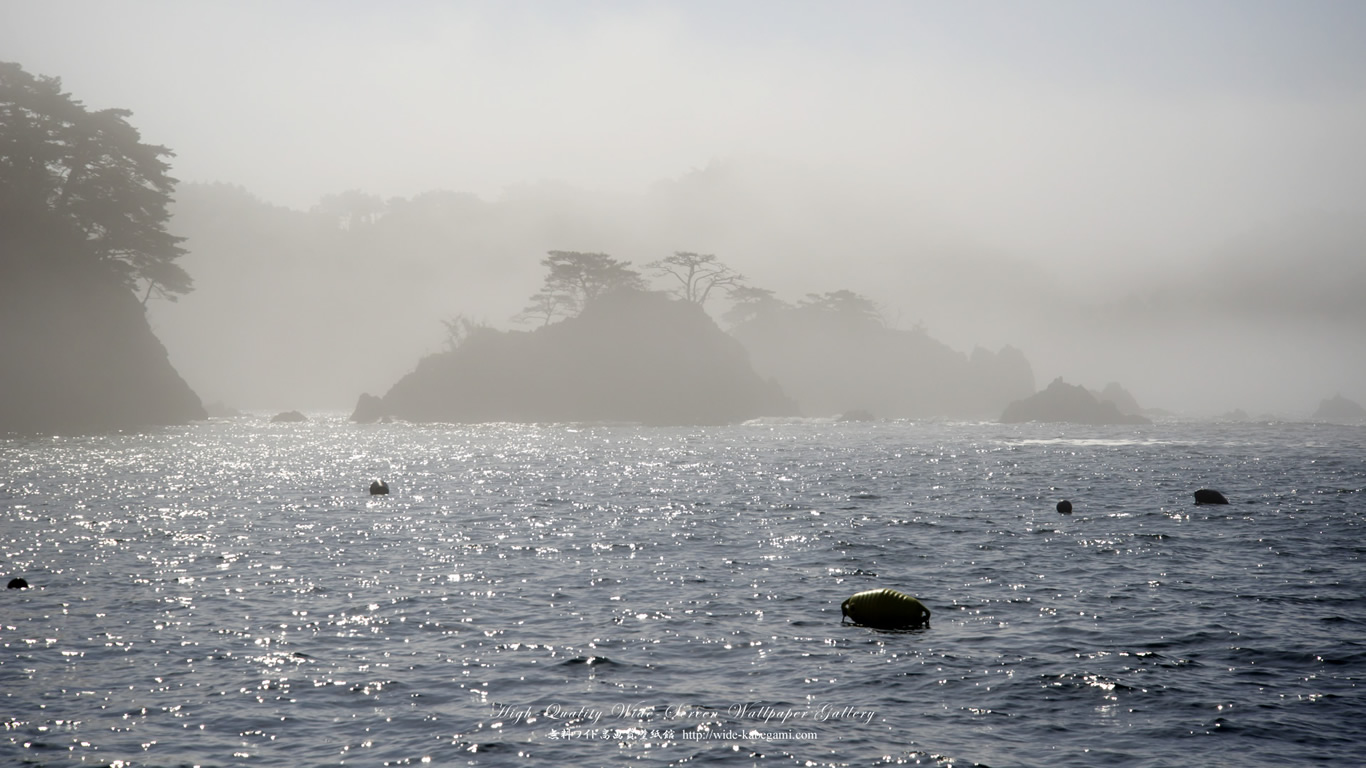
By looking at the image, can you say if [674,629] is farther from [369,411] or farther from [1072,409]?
[369,411]

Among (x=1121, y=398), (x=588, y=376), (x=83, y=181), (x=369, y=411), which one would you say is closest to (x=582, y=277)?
Answer: (x=588, y=376)

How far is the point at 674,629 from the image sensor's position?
66.5 feet

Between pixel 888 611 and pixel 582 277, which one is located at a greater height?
pixel 582 277

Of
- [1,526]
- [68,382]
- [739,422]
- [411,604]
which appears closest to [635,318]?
[739,422]

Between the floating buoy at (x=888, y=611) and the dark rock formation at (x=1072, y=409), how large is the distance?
131 m

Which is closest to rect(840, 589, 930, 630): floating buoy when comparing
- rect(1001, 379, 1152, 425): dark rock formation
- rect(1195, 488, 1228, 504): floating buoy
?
rect(1195, 488, 1228, 504): floating buoy

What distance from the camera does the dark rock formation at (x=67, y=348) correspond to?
90.4 meters

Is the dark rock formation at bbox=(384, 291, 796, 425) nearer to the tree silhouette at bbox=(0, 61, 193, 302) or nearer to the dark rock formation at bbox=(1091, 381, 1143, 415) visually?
the tree silhouette at bbox=(0, 61, 193, 302)

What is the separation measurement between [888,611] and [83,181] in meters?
112

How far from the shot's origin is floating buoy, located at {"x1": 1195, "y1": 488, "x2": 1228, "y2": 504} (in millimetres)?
42906

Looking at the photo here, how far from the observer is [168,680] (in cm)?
1653

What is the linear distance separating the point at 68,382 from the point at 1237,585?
105 metres

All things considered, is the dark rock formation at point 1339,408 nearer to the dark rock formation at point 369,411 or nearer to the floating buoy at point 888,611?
the dark rock formation at point 369,411

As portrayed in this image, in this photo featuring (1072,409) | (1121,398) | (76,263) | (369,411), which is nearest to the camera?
(76,263)
